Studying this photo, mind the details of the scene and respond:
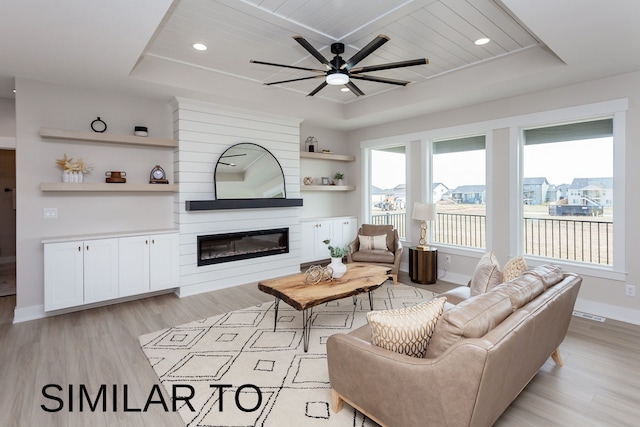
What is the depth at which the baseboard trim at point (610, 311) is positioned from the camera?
3.55 m

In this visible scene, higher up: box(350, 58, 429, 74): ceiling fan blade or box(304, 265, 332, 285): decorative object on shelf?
box(350, 58, 429, 74): ceiling fan blade

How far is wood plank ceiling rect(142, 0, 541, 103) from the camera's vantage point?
276cm

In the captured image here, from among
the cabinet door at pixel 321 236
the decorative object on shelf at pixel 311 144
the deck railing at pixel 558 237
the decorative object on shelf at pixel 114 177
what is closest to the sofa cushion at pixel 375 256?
the cabinet door at pixel 321 236

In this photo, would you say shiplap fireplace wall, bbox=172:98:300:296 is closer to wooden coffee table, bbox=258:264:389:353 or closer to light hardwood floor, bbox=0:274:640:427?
light hardwood floor, bbox=0:274:640:427

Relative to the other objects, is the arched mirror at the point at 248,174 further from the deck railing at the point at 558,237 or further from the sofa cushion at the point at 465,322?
the sofa cushion at the point at 465,322

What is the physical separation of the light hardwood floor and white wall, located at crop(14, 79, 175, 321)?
0.84m

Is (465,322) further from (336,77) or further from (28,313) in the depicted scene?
(28,313)

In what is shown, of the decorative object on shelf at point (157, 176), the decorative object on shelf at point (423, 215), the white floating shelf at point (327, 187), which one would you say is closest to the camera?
the decorative object on shelf at point (157, 176)

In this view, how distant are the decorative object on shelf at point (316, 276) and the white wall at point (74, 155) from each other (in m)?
2.47

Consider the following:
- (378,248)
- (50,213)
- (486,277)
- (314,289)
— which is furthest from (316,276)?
(50,213)

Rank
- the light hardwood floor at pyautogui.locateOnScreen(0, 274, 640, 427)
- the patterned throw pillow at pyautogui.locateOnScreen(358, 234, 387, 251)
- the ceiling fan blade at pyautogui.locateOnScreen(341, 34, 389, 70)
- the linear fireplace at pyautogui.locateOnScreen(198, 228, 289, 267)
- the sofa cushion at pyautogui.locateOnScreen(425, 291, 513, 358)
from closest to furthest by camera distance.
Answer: the sofa cushion at pyautogui.locateOnScreen(425, 291, 513, 358) → the light hardwood floor at pyautogui.locateOnScreen(0, 274, 640, 427) → the ceiling fan blade at pyautogui.locateOnScreen(341, 34, 389, 70) → the linear fireplace at pyautogui.locateOnScreen(198, 228, 289, 267) → the patterned throw pillow at pyautogui.locateOnScreen(358, 234, 387, 251)

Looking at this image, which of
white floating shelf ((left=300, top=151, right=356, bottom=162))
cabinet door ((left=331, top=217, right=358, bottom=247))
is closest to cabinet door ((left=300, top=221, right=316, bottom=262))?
cabinet door ((left=331, top=217, right=358, bottom=247))

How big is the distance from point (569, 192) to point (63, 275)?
615cm

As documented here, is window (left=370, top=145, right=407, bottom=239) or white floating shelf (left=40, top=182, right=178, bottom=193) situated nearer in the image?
white floating shelf (left=40, top=182, right=178, bottom=193)
